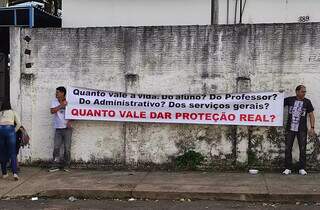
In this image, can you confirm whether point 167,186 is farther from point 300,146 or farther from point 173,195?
point 300,146

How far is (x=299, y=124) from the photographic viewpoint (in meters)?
9.52

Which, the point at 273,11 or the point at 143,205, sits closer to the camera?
the point at 143,205

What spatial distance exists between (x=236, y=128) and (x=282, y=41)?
6.09 ft

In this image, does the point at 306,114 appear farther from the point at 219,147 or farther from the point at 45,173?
the point at 45,173

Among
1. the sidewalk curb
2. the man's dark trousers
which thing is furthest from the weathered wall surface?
the sidewalk curb

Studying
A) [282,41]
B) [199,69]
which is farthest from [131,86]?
[282,41]

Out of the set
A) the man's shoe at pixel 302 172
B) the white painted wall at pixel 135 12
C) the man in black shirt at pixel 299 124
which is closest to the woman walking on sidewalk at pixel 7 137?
the white painted wall at pixel 135 12

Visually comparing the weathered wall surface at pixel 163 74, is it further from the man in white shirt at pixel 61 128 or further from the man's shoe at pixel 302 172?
the man's shoe at pixel 302 172

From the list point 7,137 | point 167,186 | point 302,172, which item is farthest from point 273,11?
point 7,137

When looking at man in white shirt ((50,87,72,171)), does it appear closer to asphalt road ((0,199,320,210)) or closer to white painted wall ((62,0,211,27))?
asphalt road ((0,199,320,210))

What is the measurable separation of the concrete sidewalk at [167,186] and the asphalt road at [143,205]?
0.16 m

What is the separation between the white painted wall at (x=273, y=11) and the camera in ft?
42.8

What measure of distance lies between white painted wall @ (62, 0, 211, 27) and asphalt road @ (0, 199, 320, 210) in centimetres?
644

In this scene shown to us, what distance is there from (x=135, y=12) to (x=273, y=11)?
3.52 metres
